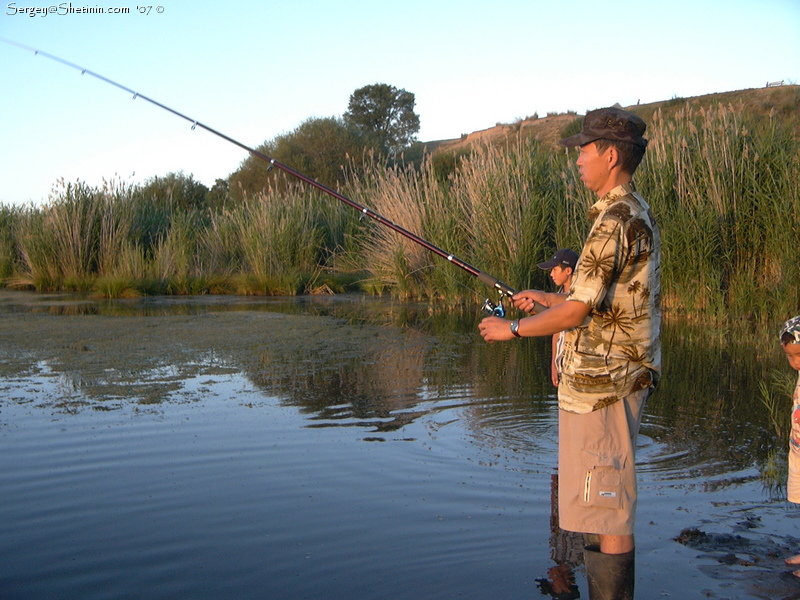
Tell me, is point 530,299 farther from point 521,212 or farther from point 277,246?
point 277,246

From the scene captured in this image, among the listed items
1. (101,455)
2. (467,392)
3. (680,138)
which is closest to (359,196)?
(680,138)

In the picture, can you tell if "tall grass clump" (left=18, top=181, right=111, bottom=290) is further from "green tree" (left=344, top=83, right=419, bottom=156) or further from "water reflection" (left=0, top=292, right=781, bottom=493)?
"green tree" (left=344, top=83, right=419, bottom=156)

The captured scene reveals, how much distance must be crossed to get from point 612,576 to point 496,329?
0.83 metres

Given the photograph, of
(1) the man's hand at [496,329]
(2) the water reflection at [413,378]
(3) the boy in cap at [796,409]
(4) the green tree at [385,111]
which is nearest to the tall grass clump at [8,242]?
(2) the water reflection at [413,378]

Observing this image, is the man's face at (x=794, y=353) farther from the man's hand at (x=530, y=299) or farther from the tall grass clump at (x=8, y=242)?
the tall grass clump at (x=8, y=242)

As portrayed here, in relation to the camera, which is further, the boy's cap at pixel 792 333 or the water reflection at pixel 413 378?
the water reflection at pixel 413 378

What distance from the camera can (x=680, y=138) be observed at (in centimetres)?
997

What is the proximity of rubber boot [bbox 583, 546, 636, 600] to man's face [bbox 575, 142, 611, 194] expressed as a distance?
3.66ft

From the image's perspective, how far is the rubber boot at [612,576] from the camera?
254 cm

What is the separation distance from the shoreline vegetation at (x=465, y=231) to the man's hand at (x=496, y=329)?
6.62 m

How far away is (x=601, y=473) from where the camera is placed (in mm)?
2537

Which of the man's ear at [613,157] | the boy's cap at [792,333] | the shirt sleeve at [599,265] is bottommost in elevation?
the boy's cap at [792,333]

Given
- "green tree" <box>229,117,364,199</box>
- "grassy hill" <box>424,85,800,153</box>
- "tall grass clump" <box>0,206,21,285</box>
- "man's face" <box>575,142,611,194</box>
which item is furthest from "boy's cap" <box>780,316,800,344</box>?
"green tree" <box>229,117,364,199</box>

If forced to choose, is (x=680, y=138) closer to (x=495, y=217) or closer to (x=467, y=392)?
(x=495, y=217)
